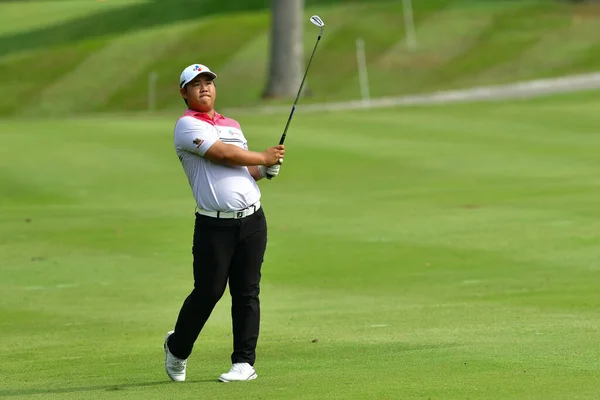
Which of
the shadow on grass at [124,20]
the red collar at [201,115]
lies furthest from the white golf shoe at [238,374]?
the shadow on grass at [124,20]

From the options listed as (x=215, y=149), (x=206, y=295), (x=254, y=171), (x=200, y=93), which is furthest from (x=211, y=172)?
(x=206, y=295)

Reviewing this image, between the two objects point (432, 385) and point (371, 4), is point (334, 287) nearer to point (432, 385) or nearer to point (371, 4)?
point (432, 385)

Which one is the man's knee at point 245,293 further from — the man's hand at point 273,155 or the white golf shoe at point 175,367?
the man's hand at point 273,155

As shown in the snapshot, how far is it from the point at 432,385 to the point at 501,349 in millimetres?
1437

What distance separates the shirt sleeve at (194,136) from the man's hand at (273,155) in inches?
12.8

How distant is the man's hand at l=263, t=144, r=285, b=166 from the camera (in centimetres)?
869

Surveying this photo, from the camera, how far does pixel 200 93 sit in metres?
8.81

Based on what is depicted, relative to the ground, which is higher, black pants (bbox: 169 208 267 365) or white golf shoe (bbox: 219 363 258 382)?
black pants (bbox: 169 208 267 365)

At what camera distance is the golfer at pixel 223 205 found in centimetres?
869

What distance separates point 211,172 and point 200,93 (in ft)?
1.63

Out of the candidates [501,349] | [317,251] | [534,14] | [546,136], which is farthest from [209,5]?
[501,349]

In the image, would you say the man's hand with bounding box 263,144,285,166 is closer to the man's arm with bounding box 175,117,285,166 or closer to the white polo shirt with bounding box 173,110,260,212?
the man's arm with bounding box 175,117,285,166

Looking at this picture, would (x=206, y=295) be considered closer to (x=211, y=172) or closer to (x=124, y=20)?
(x=211, y=172)

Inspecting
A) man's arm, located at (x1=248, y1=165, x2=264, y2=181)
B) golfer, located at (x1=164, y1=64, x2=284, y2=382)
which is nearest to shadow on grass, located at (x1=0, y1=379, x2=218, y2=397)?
golfer, located at (x1=164, y1=64, x2=284, y2=382)
